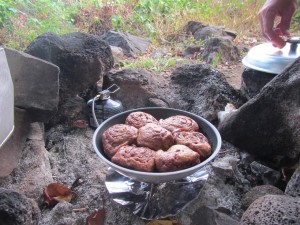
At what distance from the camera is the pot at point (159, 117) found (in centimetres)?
146

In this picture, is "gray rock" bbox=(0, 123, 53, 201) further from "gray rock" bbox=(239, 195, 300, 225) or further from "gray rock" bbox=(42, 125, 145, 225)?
"gray rock" bbox=(239, 195, 300, 225)

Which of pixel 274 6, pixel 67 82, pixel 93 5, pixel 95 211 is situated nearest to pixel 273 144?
pixel 274 6

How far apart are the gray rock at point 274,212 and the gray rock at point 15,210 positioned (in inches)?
36.8

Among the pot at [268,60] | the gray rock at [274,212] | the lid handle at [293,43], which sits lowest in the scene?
the gray rock at [274,212]

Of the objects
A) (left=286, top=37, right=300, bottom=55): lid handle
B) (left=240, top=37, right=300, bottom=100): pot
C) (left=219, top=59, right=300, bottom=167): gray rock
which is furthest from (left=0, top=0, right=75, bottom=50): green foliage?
(left=286, top=37, right=300, bottom=55): lid handle

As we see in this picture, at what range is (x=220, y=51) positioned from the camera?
3.76 meters

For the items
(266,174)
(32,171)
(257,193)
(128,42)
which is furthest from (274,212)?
(128,42)

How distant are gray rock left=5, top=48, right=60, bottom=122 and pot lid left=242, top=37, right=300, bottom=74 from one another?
4.64 feet

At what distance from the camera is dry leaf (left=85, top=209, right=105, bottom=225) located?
5.56 ft

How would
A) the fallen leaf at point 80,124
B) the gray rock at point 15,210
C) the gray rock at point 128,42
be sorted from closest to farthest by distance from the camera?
the gray rock at point 15,210, the fallen leaf at point 80,124, the gray rock at point 128,42

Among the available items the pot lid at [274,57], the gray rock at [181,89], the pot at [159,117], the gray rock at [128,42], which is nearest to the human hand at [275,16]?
the pot lid at [274,57]

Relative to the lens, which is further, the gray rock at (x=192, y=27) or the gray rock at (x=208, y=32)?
the gray rock at (x=192, y=27)

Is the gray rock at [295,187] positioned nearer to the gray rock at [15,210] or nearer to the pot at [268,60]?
the pot at [268,60]

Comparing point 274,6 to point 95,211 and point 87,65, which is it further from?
point 95,211
